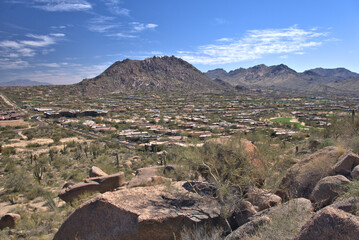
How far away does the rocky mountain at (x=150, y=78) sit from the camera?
153 meters

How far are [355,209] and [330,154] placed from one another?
5204 millimetres

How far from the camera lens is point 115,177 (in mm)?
11391

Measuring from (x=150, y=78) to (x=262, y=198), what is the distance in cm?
16700

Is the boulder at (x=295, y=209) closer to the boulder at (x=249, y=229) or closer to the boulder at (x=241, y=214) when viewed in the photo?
the boulder at (x=249, y=229)

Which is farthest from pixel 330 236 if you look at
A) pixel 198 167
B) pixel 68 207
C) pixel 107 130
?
pixel 107 130

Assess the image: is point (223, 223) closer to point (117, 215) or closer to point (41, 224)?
Result: point (117, 215)

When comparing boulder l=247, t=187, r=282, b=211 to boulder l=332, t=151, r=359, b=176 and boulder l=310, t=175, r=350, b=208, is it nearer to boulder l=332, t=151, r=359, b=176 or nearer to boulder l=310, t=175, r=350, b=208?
boulder l=310, t=175, r=350, b=208

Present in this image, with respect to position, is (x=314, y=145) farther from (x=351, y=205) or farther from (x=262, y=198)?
(x=351, y=205)

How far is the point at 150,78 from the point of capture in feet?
552

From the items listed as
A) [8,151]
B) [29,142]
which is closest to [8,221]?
[8,151]

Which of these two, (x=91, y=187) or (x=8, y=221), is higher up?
(x=91, y=187)

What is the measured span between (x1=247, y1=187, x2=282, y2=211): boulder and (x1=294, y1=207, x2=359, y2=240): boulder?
3.30 meters

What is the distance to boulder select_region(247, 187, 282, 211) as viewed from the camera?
6445mm

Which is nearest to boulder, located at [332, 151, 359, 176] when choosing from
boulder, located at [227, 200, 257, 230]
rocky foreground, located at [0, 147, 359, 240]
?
rocky foreground, located at [0, 147, 359, 240]
